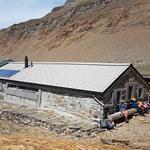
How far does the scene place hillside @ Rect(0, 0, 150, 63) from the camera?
6237 centimetres

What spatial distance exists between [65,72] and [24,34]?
7518 cm

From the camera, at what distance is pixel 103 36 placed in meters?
71.3

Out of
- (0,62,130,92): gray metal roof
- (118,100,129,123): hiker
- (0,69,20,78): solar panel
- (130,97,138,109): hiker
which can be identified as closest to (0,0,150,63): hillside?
(0,69,20,78): solar panel

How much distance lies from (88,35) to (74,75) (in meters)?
52.7

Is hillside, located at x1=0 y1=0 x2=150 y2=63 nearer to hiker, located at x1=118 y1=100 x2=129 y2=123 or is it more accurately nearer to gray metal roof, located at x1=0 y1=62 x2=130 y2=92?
gray metal roof, located at x1=0 y1=62 x2=130 y2=92

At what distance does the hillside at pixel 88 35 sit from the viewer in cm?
6237

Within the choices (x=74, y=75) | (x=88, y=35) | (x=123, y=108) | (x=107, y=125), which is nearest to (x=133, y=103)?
(x=123, y=108)

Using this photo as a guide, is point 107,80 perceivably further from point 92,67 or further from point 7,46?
point 7,46

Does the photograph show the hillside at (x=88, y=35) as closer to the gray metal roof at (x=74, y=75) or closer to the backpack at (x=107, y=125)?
the gray metal roof at (x=74, y=75)

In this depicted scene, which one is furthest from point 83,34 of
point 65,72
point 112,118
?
point 112,118

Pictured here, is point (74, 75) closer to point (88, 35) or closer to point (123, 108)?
point (123, 108)

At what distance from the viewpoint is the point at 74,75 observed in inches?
951

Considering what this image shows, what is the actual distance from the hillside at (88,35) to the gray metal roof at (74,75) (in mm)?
26244

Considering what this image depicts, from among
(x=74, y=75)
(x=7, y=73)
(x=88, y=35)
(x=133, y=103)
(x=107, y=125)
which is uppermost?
(x=88, y=35)
